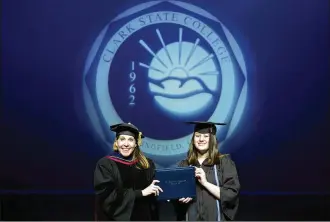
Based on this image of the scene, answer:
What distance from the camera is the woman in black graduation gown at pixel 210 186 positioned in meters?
2.31

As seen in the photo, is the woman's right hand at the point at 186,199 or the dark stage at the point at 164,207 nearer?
the woman's right hand at the point at 186,199

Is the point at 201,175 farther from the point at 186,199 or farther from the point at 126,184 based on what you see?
the point at 126,184

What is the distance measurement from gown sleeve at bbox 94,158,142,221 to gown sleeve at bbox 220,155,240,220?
0.46 meters

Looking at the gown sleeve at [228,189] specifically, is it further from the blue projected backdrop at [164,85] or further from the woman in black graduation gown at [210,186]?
the blue projected backdrop at [164,85]

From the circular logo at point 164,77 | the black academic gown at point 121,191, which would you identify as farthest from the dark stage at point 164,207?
the black academic gown at point 121,191

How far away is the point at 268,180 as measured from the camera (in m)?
3.53

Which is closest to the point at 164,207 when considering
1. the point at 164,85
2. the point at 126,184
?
the point at 164,85

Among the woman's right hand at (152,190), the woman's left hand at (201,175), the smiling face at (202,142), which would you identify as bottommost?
the woman's right hand at (152,190)

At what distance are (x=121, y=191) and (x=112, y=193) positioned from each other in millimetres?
52

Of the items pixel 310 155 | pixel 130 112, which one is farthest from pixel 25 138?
pixel 310 155

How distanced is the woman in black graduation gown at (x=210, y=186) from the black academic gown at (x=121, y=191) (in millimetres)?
215

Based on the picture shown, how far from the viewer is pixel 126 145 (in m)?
2.41

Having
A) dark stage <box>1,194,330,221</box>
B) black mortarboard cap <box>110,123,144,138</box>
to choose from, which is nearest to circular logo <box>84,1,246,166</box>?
dark stage <box>1,194,330,221</box>

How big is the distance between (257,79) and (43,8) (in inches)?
75.9
